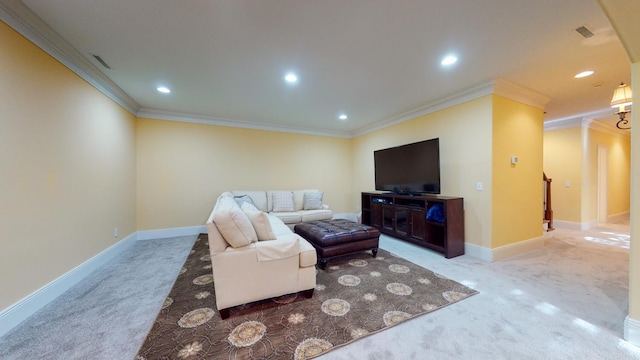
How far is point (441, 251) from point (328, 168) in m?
3.52

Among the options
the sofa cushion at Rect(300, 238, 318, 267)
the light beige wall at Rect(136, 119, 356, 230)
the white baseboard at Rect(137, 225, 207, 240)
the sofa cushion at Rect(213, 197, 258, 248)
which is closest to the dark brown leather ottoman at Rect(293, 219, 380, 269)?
the sofa cushion at Rect(300, 238, 318, 267)

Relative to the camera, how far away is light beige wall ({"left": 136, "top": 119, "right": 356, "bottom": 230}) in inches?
173

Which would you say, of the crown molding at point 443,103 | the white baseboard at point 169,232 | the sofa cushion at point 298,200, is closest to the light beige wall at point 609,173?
the crown molding at point 443,103

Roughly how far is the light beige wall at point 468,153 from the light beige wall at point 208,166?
2667 millimetres

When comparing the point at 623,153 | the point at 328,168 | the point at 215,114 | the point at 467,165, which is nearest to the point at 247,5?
the point at 215,114

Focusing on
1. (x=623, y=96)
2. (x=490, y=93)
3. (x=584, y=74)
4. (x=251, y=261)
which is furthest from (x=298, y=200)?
(x=623, y=96)

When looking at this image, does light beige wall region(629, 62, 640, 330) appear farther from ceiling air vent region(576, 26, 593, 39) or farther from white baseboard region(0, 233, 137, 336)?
white baseboard region(0, 233, 137, 336)

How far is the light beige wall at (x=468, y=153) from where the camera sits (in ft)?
10.8

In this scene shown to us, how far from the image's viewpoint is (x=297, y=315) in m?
1.96

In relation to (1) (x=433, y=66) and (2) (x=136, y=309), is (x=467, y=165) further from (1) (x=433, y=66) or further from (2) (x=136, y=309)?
(2) (x=136, y=309)

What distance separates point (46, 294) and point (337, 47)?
376 cm

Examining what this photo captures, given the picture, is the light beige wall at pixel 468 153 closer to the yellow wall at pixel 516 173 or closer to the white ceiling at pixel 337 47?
the yellow wall at pixel 516 173

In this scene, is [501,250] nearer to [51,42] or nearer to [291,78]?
[291,78]

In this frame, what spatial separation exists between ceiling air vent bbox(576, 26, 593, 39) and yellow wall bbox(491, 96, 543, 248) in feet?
3.61
